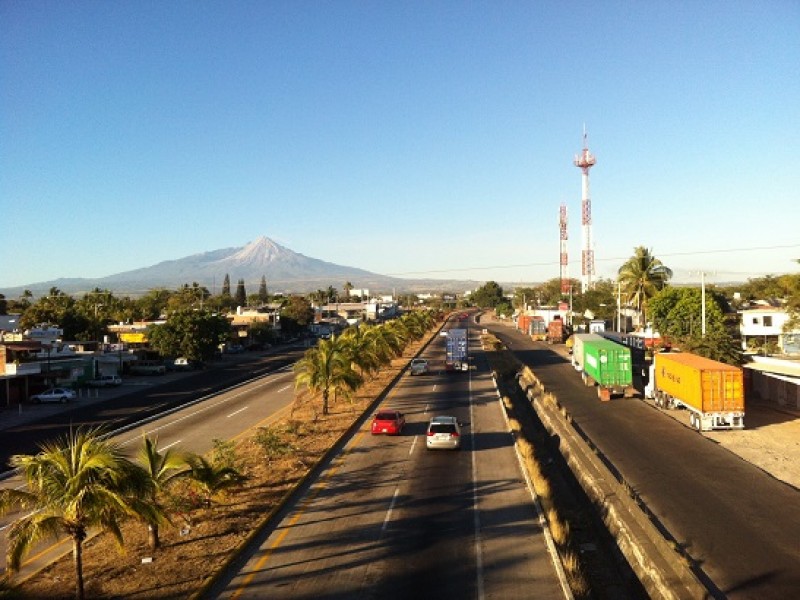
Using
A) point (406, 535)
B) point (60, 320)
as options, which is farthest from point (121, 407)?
point (60, 320)

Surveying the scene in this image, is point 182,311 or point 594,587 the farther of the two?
point 182,311

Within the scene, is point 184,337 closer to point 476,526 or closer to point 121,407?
point 121,407

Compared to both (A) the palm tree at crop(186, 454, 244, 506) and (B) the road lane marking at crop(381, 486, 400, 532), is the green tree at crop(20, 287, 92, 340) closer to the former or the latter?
(A) the palm tree at crop(186, 454, 244, 506)

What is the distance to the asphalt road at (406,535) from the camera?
43.8 ft

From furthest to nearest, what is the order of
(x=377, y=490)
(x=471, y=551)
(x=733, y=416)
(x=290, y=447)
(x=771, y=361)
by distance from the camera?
(x=771, y=361)
(x=733, y=416)
(x=290, y=447)
(x=377, y=490)
(x=471, y=551)

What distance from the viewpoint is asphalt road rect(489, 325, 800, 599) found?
48.0 ft

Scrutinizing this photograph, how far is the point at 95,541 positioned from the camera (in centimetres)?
1644

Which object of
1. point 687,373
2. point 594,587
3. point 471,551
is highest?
point 687,373

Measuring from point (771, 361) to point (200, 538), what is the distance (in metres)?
38.2

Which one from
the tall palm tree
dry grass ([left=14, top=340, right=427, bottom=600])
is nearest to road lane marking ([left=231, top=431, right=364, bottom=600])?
dry grass ([left=14, top=340, right=427, bottom=600])

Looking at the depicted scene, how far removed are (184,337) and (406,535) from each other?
53.4 metres

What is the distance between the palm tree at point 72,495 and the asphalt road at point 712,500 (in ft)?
40.9

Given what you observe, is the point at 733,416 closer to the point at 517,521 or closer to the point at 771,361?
the point at 771,361

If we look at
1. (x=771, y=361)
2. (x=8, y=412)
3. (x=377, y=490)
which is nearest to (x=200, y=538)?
(x=377, y=490)
